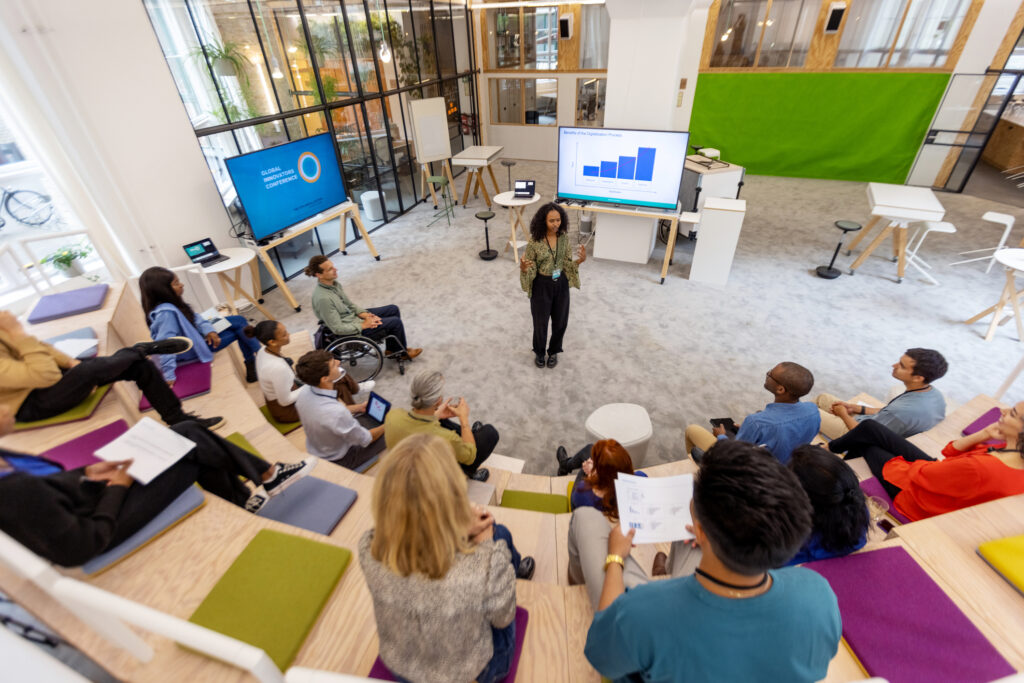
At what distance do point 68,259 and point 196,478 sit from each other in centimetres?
329

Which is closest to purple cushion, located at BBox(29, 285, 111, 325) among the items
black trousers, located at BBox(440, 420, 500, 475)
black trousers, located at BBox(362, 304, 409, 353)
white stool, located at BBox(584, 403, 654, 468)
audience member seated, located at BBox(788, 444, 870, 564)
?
black trousers, located at BBox(362, 304, 409, 353)

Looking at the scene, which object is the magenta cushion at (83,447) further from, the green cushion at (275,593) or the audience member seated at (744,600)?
the audience member seated at (744,600)

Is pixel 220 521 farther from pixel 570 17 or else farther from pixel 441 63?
pixel 570 17

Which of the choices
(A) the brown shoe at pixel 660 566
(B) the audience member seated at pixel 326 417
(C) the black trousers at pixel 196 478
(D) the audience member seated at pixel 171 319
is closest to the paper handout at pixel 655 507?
(A) the brown shoe at pixel 660 566

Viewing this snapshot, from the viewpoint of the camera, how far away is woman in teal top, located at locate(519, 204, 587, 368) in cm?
358

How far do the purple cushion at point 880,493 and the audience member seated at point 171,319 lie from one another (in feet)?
13.5

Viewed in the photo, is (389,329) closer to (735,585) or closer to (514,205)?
(514,205)

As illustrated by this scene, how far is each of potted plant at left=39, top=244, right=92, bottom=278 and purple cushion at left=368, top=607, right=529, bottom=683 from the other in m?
4.47

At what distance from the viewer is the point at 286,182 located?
195 inches

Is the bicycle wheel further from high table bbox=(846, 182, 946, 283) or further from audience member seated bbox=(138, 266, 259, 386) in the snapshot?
high table bbox=(846, 182, 946, 283)

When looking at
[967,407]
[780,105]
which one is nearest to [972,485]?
[967,407]

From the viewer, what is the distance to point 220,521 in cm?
184

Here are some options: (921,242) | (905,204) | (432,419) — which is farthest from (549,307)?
(921,242)

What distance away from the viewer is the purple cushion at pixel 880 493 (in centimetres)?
221
